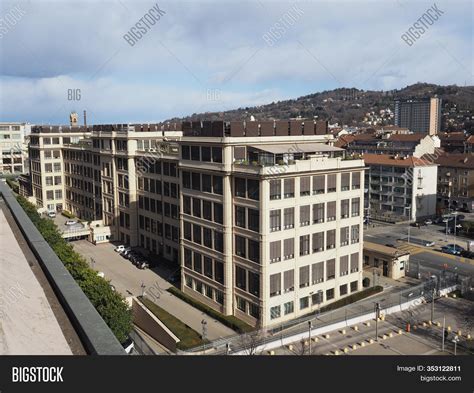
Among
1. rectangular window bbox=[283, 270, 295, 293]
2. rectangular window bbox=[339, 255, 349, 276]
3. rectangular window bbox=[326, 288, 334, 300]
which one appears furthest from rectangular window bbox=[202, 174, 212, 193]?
rectangular window bbox=[326, 288, 334, 300]

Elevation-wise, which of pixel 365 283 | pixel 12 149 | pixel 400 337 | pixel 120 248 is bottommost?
pixel 400 337

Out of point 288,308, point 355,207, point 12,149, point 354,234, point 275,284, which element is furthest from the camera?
point 12,149

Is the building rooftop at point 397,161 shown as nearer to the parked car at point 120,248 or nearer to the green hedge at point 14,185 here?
the parked car at point 120,248

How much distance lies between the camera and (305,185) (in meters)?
44.0

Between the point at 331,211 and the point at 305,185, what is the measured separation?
4.85 metres

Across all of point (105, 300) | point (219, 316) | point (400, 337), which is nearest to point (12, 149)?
point (219, 316)

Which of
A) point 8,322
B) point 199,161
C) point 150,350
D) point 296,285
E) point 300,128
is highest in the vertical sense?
point 300,128

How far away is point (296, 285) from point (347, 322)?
5.75 metres

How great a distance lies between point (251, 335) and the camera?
132 ft

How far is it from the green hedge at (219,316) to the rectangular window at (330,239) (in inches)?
448

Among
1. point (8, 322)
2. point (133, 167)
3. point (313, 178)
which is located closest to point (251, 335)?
point (313, 178)

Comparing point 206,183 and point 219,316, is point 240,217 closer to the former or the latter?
point 206,183
